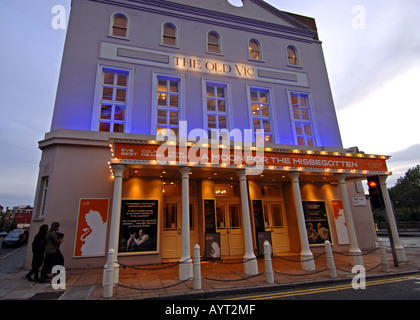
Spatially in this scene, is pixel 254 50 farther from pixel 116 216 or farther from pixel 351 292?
pixel 351 292

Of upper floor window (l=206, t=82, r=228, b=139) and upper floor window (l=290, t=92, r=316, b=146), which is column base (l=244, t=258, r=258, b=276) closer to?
upper floor window (l=206, t=82, r=228, b=139)

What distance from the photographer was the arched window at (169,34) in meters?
13.8

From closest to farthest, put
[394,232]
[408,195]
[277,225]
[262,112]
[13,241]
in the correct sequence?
[394,232]
[277,225]
[262,112]
[13,241]
[408,195]

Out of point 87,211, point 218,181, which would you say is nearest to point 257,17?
point 218,181

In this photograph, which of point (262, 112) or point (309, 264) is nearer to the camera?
point (309, 264)

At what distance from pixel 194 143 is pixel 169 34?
8.79 meters

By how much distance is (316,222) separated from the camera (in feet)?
43.5

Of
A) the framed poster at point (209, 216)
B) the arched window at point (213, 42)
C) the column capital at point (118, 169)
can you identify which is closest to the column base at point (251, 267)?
the framed poster at point (209, 216)

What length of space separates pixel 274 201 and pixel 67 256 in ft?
35.2

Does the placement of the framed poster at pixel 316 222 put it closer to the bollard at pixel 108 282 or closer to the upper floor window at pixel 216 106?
the upper floor window at pixel 216 106

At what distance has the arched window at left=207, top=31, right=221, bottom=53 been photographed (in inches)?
572

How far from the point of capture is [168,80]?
13.0m

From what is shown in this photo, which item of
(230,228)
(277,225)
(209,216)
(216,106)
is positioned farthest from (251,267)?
(216,106)

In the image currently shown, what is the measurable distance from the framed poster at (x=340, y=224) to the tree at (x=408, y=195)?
3460cm
